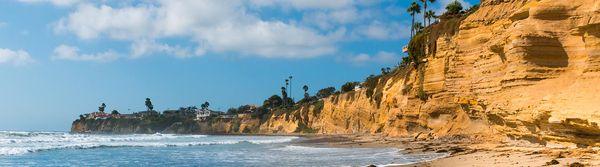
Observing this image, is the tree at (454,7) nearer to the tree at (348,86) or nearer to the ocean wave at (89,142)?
the ocean wave at (89,142)

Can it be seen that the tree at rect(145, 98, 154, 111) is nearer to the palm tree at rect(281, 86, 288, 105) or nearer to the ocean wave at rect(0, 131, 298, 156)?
the palm tree at rect(281, 86, 288, 105)

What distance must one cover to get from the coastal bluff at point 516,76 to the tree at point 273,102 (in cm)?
9916

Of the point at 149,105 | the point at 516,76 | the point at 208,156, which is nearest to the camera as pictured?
the point at 516,76

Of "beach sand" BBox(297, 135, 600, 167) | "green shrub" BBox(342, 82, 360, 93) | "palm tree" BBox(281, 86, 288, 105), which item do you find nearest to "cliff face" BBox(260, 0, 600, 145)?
"beach sand" BBox(297, 135, 600, 167)

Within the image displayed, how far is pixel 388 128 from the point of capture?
46.3 metres

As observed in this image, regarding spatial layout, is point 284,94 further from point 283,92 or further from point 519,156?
point 519,156

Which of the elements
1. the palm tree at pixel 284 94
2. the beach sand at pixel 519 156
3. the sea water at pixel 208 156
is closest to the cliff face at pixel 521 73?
the beach sand at pixel 519 156

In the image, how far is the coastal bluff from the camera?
16.5 m

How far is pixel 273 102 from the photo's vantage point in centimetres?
14050

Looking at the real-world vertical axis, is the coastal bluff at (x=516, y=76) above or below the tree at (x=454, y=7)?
below

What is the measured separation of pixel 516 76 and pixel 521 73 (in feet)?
0.93

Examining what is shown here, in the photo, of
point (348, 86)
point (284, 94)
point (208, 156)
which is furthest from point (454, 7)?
point (284, 94)

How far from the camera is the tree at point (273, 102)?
13975cm

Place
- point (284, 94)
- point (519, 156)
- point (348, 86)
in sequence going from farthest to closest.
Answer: point (284, 94)
point (348, 86)
point (519, 156)
